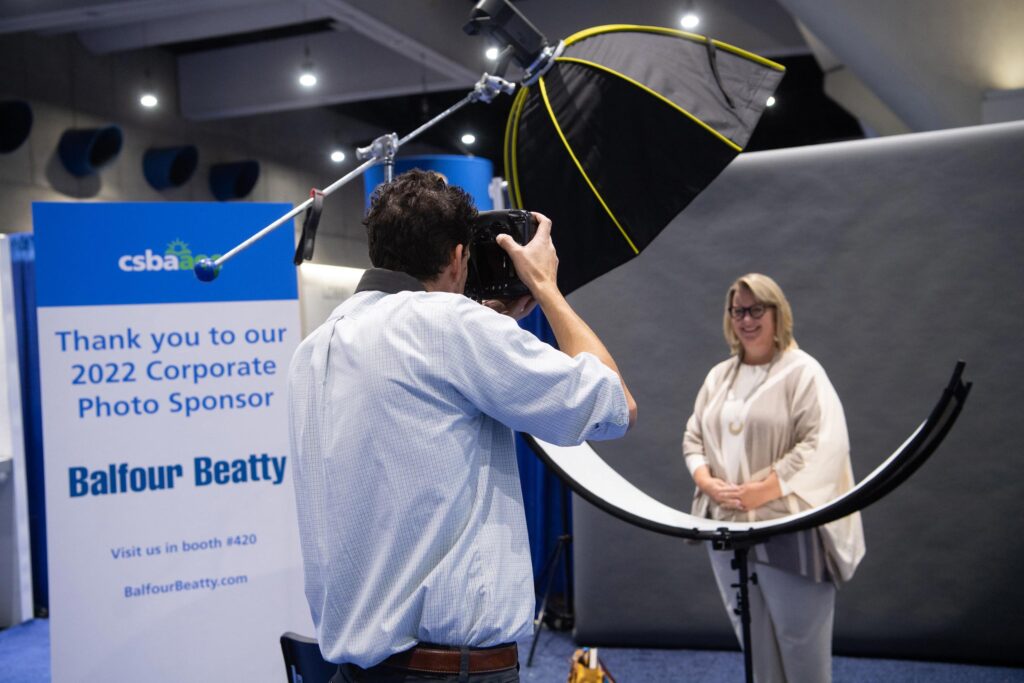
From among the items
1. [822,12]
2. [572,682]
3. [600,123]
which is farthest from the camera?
[822,12]

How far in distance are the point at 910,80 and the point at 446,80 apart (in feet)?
13.1

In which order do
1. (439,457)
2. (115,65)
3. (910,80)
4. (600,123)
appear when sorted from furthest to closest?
(115,65), (910,80), (600,123), (439,457)

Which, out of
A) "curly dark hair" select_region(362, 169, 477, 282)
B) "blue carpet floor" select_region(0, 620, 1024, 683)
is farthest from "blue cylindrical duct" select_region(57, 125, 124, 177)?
"curly dark hair" select_region(362, 169, 477, 282)

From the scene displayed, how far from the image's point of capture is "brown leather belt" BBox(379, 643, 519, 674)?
1086 mm

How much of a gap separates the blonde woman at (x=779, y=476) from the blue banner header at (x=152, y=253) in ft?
4.65

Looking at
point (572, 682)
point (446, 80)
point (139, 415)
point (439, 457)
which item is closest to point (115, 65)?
point (446, 80)

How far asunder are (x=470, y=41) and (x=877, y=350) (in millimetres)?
4618

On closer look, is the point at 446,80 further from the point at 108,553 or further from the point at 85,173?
the point at 108,553

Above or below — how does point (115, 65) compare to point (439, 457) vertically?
above

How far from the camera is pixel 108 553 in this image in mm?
2557

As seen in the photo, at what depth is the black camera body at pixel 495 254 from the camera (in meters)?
1.24

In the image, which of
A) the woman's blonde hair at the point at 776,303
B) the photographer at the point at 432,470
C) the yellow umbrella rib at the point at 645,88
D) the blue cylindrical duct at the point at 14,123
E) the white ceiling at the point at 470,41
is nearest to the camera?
the photographer at the point at 432,470

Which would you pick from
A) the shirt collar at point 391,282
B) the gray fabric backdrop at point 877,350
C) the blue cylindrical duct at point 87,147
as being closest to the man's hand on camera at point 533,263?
the shirt collar at point 391,282

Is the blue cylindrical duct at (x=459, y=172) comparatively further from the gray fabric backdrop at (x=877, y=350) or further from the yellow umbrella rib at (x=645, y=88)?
the yellow umbrella rib at (x=645, y=88)
